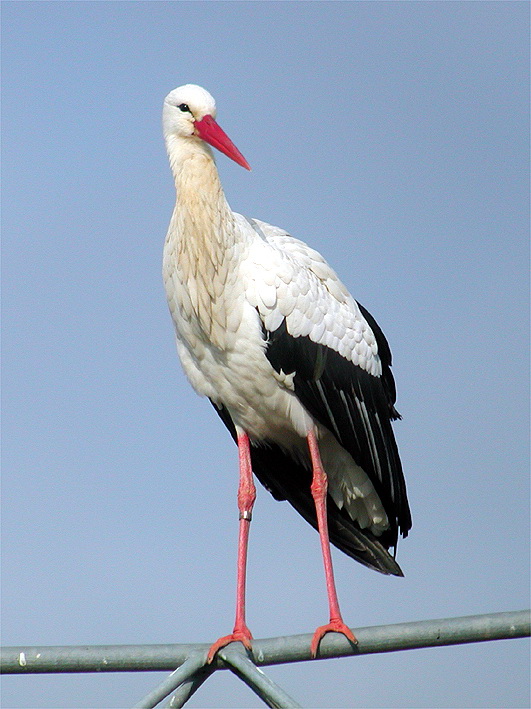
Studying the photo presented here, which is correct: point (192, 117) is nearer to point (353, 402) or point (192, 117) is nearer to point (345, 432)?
point (353, 402)

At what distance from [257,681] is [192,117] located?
3455 mm

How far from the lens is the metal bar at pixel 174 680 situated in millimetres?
3869

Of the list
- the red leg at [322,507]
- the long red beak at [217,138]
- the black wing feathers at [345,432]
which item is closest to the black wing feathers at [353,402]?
the black wing feathers at [345,432]

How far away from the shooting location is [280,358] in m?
6.21

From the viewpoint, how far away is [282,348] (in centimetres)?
620

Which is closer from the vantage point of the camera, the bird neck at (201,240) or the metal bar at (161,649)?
the metal bar at (161,649)

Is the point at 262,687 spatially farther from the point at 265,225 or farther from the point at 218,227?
the point at 265,225

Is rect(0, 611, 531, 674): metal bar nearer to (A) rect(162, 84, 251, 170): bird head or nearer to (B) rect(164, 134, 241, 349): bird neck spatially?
(B) rect(164, 134, 241, 349): bird neck

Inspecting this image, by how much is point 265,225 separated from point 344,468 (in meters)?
1.54

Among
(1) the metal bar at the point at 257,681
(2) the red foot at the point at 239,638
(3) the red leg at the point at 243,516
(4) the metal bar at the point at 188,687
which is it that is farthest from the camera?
(3) the red leg at the point at 243,516

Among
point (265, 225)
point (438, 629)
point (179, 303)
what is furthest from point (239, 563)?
point (438, 629)

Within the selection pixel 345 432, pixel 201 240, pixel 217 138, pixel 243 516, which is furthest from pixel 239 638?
pixel 217 138

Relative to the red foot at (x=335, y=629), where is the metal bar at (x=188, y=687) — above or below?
below

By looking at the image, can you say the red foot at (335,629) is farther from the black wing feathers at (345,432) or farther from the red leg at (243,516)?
the black wing feathers at (345,432)
